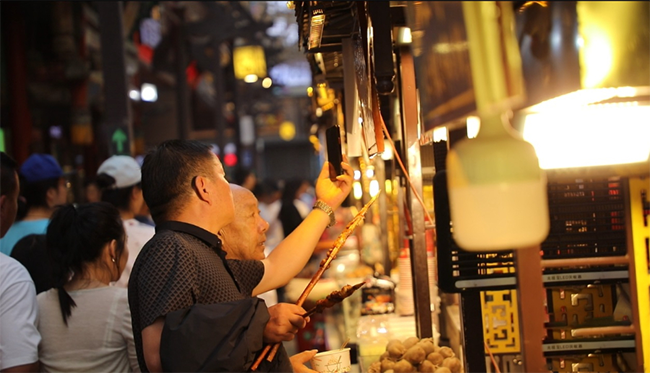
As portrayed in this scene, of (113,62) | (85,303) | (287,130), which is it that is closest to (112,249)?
(85,303)

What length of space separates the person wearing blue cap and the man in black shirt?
272cm

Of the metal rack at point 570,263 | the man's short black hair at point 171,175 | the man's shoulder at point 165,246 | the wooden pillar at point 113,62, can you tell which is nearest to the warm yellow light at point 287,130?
the wooden pillar at point 113,62

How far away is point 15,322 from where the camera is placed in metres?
3.22

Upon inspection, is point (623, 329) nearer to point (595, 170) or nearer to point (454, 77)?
point (595, 170)

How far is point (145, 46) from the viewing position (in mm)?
19078

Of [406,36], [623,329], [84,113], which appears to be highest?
[84,113]

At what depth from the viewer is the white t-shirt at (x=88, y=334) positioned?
10.9ft

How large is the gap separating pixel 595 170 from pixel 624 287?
0.69m

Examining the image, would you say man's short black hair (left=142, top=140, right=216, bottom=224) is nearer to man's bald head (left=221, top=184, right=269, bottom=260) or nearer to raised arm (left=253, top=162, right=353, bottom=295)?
raised arm (left=253, top=162, right=353, bottom=295)

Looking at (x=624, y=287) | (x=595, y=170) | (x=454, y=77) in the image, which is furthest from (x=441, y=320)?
(x=454, y=77)

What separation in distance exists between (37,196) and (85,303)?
2.12 metres

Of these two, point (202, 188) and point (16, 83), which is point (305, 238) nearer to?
point (202, 188)

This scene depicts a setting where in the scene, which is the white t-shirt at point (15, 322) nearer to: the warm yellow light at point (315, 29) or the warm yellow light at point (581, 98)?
the warm yellow light at point (315, 29)

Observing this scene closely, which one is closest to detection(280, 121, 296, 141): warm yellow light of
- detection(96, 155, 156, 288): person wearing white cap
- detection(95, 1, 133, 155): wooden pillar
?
detection(95, 1, 133, 155): wooden pillar
